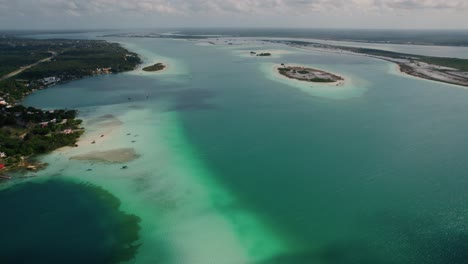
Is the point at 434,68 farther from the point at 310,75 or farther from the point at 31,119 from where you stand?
the point at 31,119

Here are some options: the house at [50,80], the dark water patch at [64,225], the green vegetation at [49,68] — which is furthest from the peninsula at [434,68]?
the house at [50,80]

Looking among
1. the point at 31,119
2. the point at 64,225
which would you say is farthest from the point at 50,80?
the point at 64,225

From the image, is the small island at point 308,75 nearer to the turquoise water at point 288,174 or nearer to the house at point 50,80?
the turquoise water at point 288,174

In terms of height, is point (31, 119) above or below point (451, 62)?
below

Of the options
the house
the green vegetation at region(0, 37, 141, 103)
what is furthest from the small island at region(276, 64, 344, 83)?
the house

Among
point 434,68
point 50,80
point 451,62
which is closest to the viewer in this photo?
point 50,80
